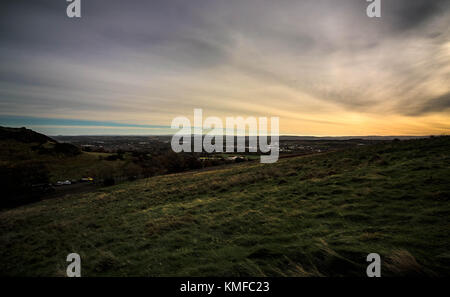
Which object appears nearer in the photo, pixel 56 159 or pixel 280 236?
pixel 280 236

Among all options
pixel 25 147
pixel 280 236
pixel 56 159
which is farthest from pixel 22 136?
pixel 280 236

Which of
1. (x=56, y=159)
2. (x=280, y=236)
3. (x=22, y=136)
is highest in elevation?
(x=22, y=136)

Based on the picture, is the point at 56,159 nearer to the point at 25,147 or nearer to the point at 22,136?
the point at 25,147

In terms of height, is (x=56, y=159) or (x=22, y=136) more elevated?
(x=22, y=136)

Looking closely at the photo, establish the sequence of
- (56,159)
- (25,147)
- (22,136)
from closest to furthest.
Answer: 1. (56,159)
2. (25,147)
3. (22,136)

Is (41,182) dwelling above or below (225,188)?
below

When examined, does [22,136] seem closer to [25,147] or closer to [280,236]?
[25,147]

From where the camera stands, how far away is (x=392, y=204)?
20.9 feet

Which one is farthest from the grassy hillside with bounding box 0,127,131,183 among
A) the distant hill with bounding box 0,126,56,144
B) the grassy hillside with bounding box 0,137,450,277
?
the grassy hillside with bounding box 0,137,450,277

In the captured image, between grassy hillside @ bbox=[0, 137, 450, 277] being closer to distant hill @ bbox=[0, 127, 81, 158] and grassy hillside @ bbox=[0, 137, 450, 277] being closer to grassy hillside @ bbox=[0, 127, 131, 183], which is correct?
grassy hillside @ bbox=[0, 127, 131, 183]

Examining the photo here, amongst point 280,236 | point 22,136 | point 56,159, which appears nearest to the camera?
point 280,236
